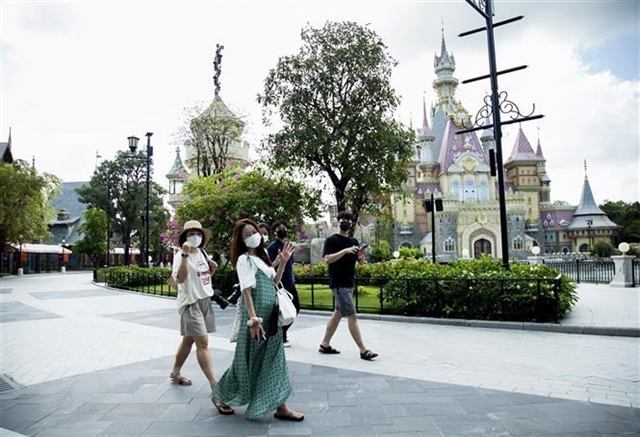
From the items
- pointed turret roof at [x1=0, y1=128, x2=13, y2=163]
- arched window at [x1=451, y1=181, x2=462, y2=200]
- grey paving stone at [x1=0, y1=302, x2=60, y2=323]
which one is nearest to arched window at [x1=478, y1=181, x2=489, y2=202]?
arched window at [x1=451, y1=181, x2=462, y2=200]

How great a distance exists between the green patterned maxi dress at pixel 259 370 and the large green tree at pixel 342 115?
12.8m

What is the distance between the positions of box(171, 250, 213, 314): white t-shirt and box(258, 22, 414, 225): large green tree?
469 inches

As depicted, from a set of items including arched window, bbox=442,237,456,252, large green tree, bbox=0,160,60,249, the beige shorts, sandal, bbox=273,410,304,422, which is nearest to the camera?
sandal, bbox=273,410,304,422

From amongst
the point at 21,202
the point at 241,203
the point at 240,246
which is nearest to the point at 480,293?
the point at 240,246

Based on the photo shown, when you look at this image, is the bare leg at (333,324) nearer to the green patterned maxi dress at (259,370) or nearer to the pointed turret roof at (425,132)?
the green patterned maxi dress at (259,370)

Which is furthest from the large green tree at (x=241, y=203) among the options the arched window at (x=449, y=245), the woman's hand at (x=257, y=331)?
the arched window at (x=449, y=245)

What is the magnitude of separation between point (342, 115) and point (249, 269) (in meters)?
13.9

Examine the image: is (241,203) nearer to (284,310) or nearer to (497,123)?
(497,123)

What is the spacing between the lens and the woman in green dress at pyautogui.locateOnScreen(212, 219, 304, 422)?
3.90 m

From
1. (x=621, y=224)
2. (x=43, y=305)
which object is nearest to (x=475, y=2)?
(x=43, y=305)

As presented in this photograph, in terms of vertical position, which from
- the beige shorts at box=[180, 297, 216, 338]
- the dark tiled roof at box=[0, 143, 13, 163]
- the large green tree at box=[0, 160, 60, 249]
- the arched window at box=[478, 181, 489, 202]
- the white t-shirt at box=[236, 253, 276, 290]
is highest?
the dark tiled roof at box=[0, 143, 13, 163]

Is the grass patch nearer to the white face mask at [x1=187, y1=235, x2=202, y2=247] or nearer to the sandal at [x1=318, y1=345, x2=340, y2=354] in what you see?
the sandal at [x1=318, y1=345, x2=340, y2=354]

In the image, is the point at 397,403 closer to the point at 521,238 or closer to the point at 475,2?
the point at 475,2

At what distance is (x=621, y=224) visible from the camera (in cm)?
7238
